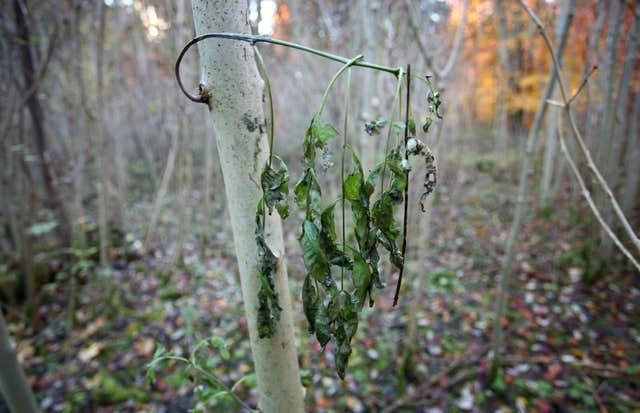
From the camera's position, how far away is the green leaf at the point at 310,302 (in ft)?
2.12

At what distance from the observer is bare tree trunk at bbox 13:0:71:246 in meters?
2.97

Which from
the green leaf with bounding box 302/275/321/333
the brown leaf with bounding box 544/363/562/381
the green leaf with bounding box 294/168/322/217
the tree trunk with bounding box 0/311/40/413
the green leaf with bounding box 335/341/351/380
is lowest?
the brown leaf with bounding box 544/363/562/381

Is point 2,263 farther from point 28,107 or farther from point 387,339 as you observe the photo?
point 387,339

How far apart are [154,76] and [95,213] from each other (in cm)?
289

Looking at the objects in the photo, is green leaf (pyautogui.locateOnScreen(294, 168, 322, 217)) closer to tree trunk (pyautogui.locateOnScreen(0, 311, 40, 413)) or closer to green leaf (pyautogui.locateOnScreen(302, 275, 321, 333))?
green leaf (pyautogui.locateOnScreen(302, 275, 321, 333))

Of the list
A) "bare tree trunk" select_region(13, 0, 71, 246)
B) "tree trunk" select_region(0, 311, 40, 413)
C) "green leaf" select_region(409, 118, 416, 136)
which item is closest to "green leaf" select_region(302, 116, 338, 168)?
"green leaf" select_region(409, 118, 416, 136)

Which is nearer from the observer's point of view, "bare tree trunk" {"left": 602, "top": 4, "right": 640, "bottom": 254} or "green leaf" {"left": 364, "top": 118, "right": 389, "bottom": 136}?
"green leaf" {"left": 364, "top": 118, "right": 389, "bottom": 136}

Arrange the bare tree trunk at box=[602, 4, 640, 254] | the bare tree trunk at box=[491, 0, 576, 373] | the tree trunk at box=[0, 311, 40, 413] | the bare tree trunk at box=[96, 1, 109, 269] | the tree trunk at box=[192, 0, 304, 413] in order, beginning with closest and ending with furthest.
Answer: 1. the tree trunk at box=[192, 0, 304, 413]
2. the tree trunk at box=[0, 311, 40, 413]
3. the bare tree trunk at box=[491, 0, 576, 373]
4. the bare tree trunk at box=[602, 4, 640, 254]
5. the bare tree trunk at box=[96, 1, 109, 269]

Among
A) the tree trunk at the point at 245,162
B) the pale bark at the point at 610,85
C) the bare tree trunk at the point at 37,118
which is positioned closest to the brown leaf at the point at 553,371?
the pale bark at the point at 610,85

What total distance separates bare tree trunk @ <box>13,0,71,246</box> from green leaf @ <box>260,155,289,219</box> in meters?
3.03

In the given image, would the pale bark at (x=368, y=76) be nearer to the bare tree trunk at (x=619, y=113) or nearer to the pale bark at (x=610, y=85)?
the bare tree trunk at (x=619, y=113)

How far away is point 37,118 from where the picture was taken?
12.0ft

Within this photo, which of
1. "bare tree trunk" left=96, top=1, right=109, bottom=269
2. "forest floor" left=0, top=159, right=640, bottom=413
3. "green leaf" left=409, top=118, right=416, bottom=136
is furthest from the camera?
"bare tree trunk" left=96, top=1, right=109, bottom=269

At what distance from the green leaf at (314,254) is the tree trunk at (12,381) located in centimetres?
151
